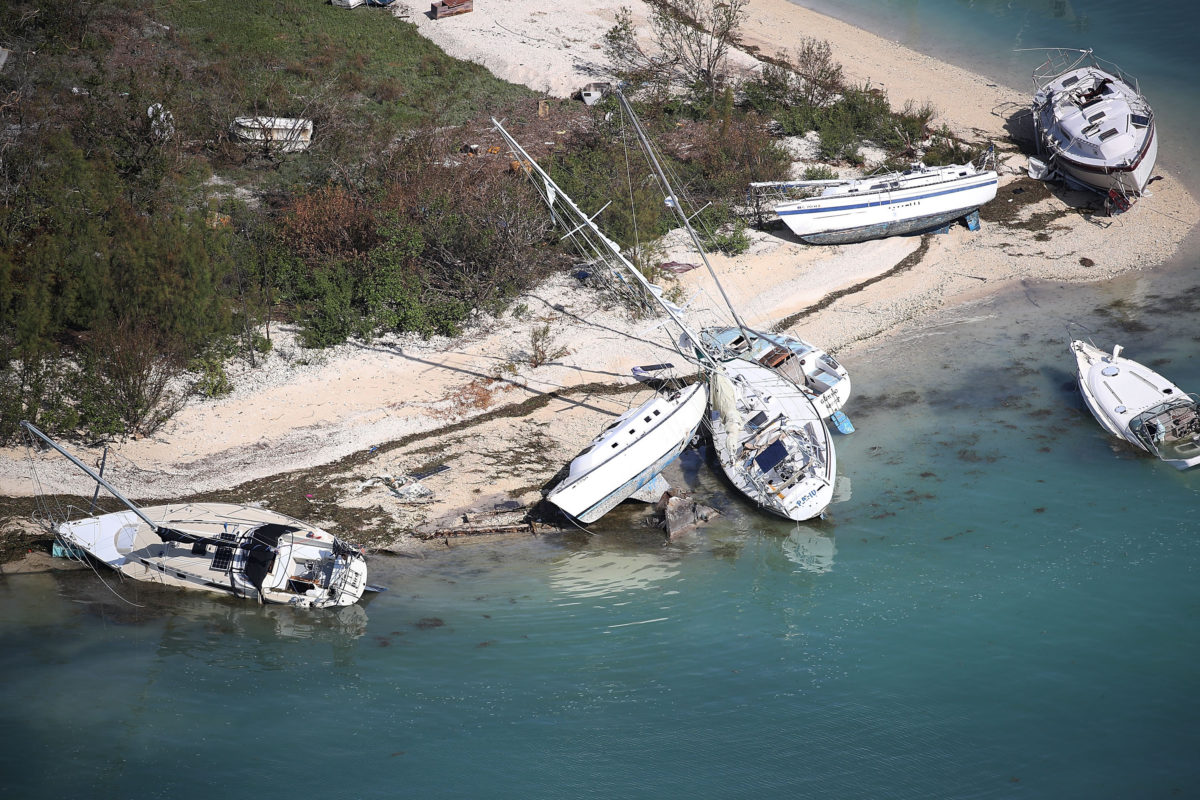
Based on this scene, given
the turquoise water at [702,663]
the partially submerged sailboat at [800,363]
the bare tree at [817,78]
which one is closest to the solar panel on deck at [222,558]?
the turquoise water at [702,663]

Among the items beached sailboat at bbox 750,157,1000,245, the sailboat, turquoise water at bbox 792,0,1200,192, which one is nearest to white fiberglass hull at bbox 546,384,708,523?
the sailboat

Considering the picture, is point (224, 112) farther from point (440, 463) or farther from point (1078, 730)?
point (1078, 730)

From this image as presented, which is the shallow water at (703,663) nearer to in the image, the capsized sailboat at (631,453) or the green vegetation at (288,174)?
the capsized sailboat at (631,453)

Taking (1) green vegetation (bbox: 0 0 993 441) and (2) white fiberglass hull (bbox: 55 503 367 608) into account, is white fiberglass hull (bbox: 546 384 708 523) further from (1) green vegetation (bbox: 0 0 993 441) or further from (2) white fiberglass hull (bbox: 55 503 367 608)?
(1) green vegetation (bbox: 0 0 993 441)

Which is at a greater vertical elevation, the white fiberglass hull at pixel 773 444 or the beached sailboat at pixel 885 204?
the beached sailboat at pixel 885 204

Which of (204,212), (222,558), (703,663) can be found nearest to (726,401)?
(703,663)

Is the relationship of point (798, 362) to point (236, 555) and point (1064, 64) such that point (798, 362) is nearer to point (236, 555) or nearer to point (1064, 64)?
point (236, 555)

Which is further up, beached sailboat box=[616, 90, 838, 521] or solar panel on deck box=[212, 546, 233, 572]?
beached sailboat box=[616, 90, 838, 521]
